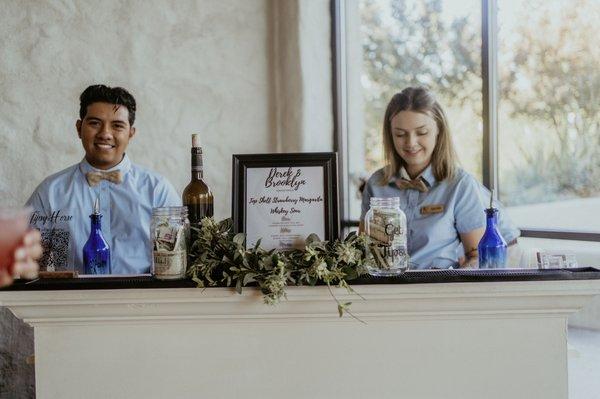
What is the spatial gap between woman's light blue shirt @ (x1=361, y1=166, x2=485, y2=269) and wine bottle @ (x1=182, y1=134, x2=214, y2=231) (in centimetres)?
82

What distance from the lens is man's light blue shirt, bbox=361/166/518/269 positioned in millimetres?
2189

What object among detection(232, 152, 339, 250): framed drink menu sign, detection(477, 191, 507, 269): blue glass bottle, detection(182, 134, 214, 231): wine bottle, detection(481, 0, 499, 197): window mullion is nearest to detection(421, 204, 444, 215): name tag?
detection(477, 191, 507, 269): blue glass bottle

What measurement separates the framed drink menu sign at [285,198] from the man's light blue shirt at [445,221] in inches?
28.4

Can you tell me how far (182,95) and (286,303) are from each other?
242 centimetres

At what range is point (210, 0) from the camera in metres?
3.67

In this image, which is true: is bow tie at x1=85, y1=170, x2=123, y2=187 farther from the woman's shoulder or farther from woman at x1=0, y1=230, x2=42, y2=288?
woman at x1=0, y1=230, x2=42, y2=288

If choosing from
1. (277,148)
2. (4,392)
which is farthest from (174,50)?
(4,392)

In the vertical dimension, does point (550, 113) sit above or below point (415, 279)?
above

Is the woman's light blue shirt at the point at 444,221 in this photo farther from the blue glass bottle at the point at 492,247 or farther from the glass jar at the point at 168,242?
the glass jar at the point at 168,242

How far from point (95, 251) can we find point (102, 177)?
634mm

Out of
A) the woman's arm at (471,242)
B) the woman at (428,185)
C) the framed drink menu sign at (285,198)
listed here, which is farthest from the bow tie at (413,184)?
the framed drink menu sign at (285,198)

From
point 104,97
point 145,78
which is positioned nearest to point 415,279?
point 104,97

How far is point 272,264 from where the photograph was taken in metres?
1.41

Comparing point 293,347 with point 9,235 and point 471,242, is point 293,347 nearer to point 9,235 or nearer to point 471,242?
point 9,235
